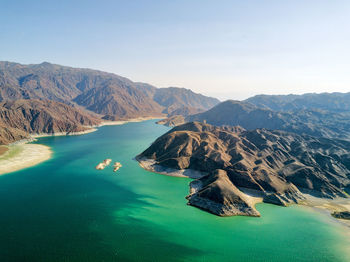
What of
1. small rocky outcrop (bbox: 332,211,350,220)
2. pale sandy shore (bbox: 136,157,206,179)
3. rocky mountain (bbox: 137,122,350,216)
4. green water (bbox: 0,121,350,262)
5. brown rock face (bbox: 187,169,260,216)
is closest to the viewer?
green water (bbox: 0,121,350,262)

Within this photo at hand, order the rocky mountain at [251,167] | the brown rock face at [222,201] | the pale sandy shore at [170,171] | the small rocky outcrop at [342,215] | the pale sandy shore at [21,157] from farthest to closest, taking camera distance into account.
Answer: the pale sandy shore at [21,157] < the pale sandy shore at [170,171] < the rocky mountain at [251,167] < the small rocky outcrop at [342,215] < the brown rock face at [222,201]

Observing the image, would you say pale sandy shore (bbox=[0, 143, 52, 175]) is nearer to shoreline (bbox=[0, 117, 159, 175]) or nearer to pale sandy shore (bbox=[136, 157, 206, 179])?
shoreline (bbox=[0, 117, 159, 175])

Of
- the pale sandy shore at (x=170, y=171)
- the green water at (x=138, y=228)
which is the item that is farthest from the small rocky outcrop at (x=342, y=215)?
the pale sandy shore at (x=170, y=171)

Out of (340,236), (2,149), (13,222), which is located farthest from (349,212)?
(2,149)

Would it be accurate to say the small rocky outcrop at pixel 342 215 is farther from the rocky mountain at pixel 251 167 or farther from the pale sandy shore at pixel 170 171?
the pale sandy shore at pixel 170 171

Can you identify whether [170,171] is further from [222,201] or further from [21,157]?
[21,157]

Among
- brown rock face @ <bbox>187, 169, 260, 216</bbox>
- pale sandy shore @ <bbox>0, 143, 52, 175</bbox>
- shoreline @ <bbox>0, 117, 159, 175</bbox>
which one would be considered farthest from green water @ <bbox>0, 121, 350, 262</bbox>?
pale sandy shore @ <bbox>0, 143, 52, 175</bbox>

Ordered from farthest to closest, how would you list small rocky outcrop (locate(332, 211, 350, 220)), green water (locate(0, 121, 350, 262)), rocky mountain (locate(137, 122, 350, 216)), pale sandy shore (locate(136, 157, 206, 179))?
pale sandy shore (locate(136, 157, 206, 179)) → rocky mountain (locate(137, 122, 350, 216)) → small rocky outcrop (locate(332, 211, 350, 220)) → green water (locate(0, 121, 350, 262))
